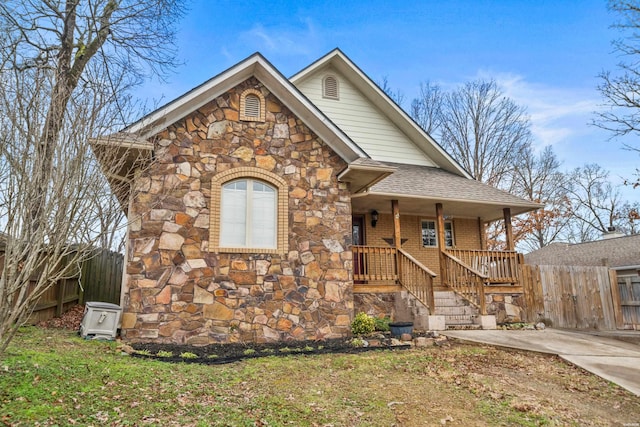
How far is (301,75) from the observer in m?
13.4

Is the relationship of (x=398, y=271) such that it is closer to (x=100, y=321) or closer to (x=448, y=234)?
(x=448, y=234)

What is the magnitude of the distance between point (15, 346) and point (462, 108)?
25296 mm

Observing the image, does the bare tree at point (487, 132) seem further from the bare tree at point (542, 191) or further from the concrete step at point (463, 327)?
the concrete step at point (463, 327)

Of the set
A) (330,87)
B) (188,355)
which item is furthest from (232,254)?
(330,87)

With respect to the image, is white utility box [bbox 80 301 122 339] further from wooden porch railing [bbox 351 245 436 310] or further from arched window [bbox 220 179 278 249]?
wooden porch railing [bbox 351 245 436 310]

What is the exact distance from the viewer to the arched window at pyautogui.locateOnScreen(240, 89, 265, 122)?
29.9 ft

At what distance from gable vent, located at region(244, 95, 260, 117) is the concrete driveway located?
6173 mm

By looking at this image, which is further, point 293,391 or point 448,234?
point 448,234

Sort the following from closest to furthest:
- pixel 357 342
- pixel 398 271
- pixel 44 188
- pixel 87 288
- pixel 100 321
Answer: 1. pixel 44 188
2. pixel 100 321
3. pixel 357 342
4. pixel 398 271
5. pixel 87 288

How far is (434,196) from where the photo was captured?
40.5 feet

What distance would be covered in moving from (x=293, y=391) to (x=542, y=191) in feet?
89.2

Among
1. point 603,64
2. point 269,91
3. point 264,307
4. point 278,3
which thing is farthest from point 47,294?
point 603,64

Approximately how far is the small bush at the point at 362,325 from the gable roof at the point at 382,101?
7.70 metres

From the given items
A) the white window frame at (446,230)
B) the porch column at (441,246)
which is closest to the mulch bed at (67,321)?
the porch column at (441,246)
